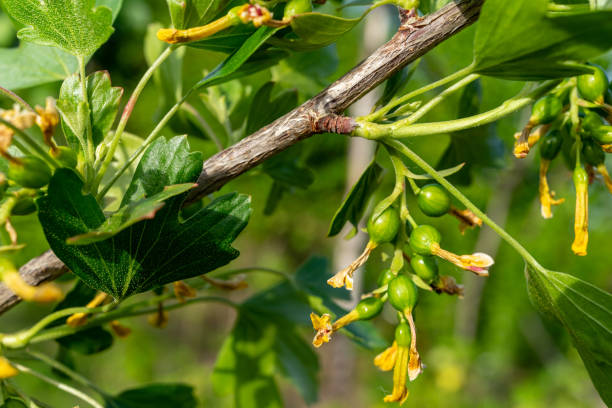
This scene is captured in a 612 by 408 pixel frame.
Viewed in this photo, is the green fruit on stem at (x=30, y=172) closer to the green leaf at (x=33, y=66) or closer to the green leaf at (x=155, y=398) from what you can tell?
the green leaf at (x=33, y=66)

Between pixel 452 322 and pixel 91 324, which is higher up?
pixel 91 324

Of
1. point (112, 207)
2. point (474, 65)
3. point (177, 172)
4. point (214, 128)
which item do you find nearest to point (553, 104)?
point (474, 65)

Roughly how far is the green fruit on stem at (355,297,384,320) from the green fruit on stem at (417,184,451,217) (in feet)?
0.30

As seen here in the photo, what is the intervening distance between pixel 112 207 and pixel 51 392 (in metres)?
3.04

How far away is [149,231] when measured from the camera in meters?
0.35

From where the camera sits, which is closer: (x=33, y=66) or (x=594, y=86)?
(x=594, y=86)

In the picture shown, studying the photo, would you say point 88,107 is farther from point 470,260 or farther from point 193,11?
point 470,260

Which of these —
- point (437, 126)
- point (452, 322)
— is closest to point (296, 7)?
point (437, 126)

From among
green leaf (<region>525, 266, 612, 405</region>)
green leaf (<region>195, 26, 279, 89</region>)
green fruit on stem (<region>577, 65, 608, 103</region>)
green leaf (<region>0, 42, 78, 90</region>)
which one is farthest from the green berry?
green leaf (<region>0, 42, 78, 90</region>)

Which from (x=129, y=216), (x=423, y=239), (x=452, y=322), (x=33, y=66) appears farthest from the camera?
(x=452, y=322)

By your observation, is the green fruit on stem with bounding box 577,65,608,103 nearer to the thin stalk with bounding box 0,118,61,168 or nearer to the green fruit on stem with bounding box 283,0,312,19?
the green fruit on stem with bounding box 283,0,312,19

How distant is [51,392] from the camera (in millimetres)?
2977

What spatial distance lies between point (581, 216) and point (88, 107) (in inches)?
16.5

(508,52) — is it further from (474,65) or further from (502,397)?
(502,397)
